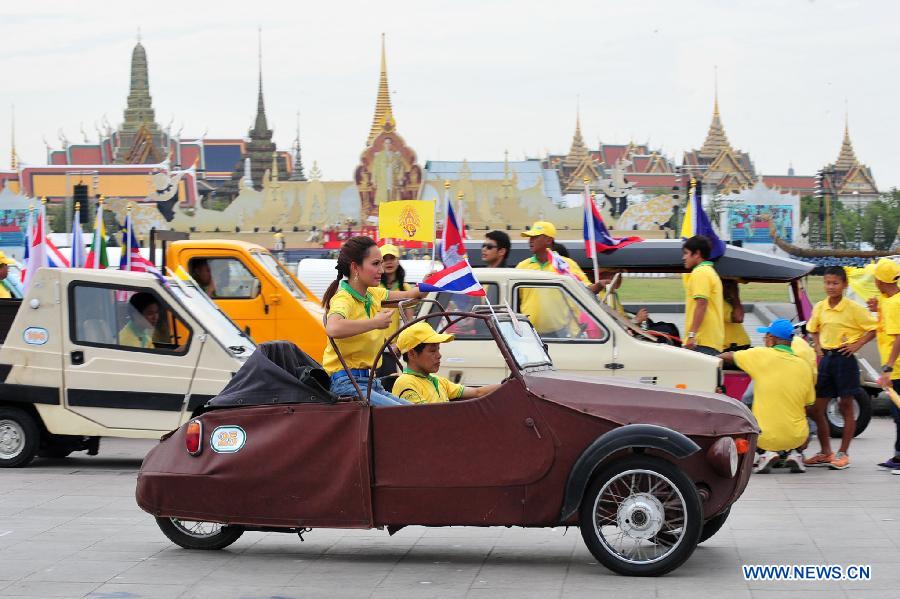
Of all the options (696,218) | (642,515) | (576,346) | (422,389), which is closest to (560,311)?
(576,346)

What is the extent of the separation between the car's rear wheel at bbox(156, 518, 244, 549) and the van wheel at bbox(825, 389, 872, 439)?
265 inches

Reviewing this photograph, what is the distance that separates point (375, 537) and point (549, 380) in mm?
1762

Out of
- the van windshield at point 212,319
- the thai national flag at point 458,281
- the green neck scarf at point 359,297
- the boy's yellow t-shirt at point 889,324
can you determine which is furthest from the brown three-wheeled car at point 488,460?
the van windshield at point 212,319

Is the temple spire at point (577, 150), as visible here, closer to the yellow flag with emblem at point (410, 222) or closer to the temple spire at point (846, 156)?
the temple spire at point (846, 156)

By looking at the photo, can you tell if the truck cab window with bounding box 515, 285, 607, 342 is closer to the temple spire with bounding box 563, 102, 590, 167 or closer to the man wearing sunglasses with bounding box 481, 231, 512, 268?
the man wearing sunglasses with bounding box 481, 231, 512, 268

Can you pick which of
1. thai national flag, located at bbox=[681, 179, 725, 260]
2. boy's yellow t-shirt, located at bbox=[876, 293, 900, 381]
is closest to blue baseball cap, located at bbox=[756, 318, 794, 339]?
boy's yellow t-shirt, located at bbox=[876, 293, 900, 381]

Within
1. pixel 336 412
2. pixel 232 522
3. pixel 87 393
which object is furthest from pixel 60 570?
pixel 87 393

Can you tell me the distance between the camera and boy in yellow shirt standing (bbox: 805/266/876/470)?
1066 centimetres

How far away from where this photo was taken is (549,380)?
6.50 m

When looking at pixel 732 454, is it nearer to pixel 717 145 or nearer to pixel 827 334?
pixel 827 334

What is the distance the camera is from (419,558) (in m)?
7.00

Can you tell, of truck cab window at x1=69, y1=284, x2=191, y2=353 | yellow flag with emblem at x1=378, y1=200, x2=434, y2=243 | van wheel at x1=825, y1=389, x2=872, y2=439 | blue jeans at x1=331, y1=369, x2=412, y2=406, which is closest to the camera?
blue jeans at x1=331, y1=369, x2=412, y2=406

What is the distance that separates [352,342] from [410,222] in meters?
7.19

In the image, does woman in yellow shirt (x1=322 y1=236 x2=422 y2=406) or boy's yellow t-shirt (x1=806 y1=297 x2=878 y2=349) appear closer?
woman in yellow shirt (x1=322 y1=236 x2=422 y2=406)
